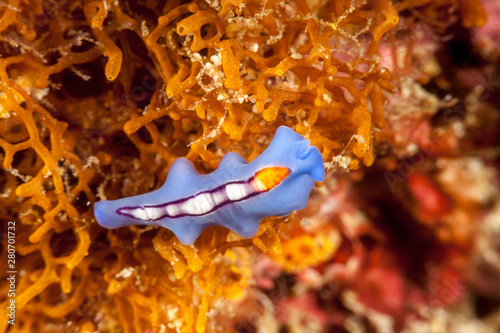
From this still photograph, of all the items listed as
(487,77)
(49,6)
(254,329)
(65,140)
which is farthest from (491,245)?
(49,6)

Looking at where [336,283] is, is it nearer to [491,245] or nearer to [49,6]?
[491,245]

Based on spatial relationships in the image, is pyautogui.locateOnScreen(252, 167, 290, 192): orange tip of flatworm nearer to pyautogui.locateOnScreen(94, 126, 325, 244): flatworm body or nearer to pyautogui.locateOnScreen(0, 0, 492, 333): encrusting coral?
pyautogui.locateOnScreen(94, 126, 325, 244): flatworm body

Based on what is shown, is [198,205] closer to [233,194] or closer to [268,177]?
[233,194]

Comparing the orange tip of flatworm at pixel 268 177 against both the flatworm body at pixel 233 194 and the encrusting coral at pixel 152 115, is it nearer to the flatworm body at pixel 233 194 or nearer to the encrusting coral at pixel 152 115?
the flatworm body at pixel 233 194

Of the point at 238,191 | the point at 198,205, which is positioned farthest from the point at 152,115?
the point at 238,191

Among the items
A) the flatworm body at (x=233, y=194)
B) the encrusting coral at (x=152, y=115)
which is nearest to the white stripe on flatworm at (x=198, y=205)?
the flatworm body at (x=233, y=194)

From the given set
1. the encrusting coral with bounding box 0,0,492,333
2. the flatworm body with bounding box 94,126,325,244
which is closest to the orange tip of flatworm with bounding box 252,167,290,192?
the flatworm body with bounding box 94,126,325,244
